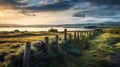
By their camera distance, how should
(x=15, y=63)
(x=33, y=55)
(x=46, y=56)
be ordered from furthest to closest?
(x=46, y=56) → (x=33, y=55) → (x=15, y=63)

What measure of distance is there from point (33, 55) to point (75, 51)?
782cm

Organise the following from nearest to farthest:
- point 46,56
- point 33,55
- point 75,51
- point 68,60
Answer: point 33,55, point 46,56, point 68,60, point 75,51

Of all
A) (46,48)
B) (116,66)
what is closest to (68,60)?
(46,48)

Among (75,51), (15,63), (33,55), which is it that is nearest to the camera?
(15,63)

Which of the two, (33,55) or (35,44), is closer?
(33,55)

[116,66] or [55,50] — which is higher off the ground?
[55,50]

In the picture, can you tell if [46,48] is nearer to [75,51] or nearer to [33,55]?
[33,55]

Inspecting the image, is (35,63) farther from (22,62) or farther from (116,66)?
(116,66)

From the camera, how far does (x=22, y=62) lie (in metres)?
15.1

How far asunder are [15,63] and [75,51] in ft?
29.7

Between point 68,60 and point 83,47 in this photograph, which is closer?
point 68,60

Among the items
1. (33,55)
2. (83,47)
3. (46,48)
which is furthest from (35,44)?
(83,47)

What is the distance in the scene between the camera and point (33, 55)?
16109 millimetres

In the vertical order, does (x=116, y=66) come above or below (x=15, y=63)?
below
